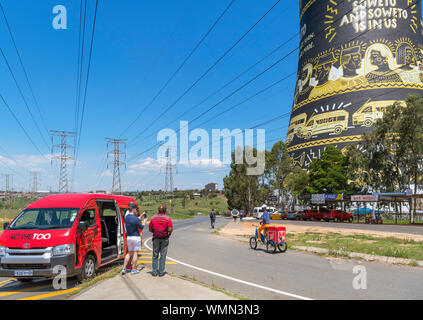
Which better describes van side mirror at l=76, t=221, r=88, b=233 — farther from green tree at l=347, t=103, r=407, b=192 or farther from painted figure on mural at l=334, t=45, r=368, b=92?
painted figure on mural at l=334, t=45, r=368, b=92

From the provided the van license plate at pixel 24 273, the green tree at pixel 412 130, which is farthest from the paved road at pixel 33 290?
the green tree at pixel 412 130

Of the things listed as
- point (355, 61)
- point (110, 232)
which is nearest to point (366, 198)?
point (110, 232)

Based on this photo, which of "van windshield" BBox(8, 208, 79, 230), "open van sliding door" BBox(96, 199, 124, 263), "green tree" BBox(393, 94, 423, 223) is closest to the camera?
"van windshield" BBox(8, 208, 79, 230)

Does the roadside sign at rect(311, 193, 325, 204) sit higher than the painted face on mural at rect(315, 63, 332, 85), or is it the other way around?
the painted face on mural at rect(315, 63, 332, 85)

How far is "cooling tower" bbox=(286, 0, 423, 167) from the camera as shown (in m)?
63.7

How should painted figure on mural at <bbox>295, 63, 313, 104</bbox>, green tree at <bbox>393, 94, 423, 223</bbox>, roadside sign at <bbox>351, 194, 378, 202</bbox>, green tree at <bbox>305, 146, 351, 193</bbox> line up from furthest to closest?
1. painted figure on mural at <bbox>295, 63, 313, 104</bbox>
2. green tree at <bbox>305, 146, 351, 193</bbox>
3. green tree at <bbox>393, 94, 423, 223</bbox>
4. roadside sign at <bbox>351, 194, 378, 202</bbox>

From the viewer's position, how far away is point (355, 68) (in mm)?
66500

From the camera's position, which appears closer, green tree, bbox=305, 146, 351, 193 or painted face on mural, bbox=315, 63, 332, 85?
green tree, bbox=305, 146, 351, 193

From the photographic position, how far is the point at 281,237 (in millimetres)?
13648

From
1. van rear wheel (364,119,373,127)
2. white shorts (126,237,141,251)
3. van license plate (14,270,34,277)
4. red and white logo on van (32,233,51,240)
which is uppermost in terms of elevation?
van rear wheel (364,119,373,127)

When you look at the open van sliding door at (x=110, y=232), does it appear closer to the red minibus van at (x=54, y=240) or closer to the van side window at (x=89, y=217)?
the red minibus van at (x=54, y=240)

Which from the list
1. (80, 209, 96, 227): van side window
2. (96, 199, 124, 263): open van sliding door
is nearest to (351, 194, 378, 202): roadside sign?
(96, 199, 124, 263): open van sliding door
